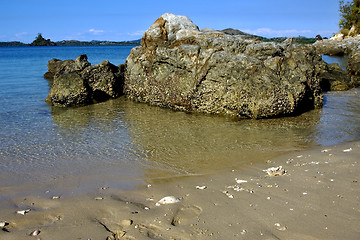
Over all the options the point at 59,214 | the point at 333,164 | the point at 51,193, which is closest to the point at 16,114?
the point at 51,193

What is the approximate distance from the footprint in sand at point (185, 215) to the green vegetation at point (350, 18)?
49.0 metres

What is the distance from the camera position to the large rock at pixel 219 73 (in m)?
9.30

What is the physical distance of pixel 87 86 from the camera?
11.9 m

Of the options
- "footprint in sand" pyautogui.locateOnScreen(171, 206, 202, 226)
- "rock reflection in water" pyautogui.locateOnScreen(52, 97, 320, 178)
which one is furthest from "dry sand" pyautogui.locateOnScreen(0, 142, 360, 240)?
"rock reflection in water" pyautogui.locateOnScreen(52, 97, 320, 178)

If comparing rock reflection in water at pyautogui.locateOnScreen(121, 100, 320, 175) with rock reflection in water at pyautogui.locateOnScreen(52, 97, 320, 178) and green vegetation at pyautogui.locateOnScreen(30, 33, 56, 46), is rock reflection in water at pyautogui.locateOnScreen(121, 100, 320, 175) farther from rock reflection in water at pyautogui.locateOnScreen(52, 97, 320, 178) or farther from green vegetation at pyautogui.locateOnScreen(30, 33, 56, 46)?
green vegetation at pyautogui.locateOnScreen(30, 33, 56, 46)

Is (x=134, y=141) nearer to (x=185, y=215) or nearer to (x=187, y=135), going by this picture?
(x=187, y=135)

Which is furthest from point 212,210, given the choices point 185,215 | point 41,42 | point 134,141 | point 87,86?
point 41,42

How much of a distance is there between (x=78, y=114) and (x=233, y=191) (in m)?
7.36

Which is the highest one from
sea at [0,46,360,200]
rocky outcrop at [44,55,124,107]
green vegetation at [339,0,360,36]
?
green vegetation at [339,0,360,36]

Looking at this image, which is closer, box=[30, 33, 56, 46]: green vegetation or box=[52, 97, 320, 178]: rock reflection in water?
box=[52, 97, 320, 178]: rock reflection in water

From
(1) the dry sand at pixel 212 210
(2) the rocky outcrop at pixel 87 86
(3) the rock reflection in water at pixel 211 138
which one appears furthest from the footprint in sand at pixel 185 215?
(2) the rocky outcrop at pixel 87 86

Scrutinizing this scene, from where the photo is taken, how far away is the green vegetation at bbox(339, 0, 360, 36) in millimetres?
44562

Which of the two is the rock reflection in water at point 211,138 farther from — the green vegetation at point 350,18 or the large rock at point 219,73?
the green vegetation at point 350,18

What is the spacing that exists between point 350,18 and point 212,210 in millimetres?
53176
